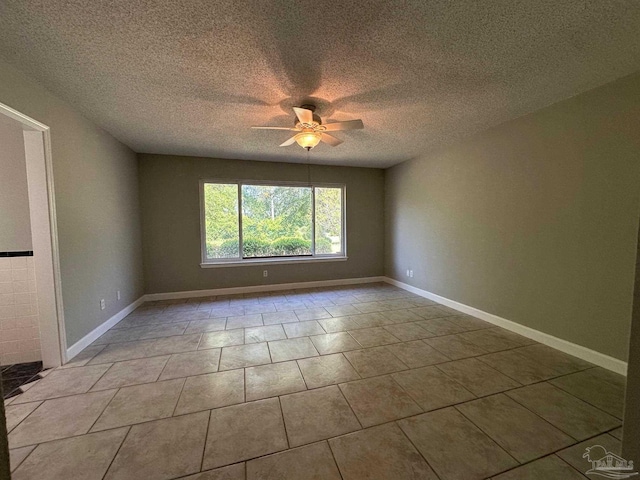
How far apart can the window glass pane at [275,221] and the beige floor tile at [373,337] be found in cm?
240

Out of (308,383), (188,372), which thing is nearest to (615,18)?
(308,383)

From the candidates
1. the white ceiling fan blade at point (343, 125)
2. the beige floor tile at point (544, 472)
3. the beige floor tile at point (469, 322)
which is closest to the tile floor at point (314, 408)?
the beige floor tile at point (544, 472)

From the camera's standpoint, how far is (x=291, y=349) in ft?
8.51

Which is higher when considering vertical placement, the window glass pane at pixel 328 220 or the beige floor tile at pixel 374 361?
the window glass pane at pixel 328 220

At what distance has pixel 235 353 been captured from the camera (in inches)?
99.7

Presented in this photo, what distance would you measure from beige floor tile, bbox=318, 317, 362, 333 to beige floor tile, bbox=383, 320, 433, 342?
41 centimetres

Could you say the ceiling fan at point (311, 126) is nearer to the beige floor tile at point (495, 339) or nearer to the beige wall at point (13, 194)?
the beige wall at point (13, 194)

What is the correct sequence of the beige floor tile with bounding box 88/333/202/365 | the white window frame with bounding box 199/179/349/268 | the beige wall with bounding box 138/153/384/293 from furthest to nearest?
1. the white window frame with bounding box 199/179/349/268
2. the beige wall with bounding box 138/153/384/293
3. the beige floor tile with bounding box 88/333/202/365

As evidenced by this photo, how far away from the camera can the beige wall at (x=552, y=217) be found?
7.02 feet

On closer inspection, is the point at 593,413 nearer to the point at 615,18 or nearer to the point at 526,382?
the point at 526,382

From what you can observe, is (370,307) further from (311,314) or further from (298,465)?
(298,465)

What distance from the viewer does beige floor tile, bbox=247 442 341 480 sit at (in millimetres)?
1322

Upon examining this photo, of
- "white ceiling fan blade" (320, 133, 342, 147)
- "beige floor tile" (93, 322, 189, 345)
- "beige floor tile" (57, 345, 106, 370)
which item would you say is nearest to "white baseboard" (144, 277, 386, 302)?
"beige floor tile" (93, 322, 189, 345)

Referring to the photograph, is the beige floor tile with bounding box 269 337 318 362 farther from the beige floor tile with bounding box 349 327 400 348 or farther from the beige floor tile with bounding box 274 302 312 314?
the beige floor tile with bounding box 274 302 312 314
